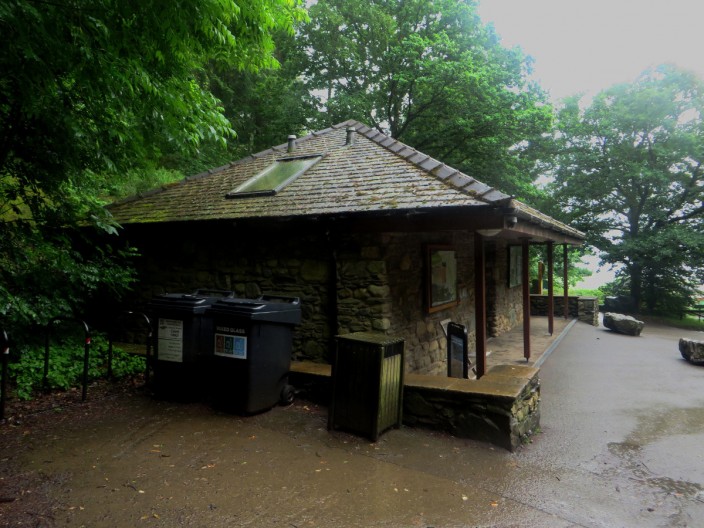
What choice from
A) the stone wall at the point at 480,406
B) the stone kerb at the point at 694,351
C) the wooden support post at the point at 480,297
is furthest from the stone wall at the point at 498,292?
the stone wall at the point at 480,406

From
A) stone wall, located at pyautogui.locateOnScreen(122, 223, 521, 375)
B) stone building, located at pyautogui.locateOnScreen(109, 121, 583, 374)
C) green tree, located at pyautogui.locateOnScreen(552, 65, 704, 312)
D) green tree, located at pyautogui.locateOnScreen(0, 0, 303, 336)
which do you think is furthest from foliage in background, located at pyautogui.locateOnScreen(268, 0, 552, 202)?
green tree, located at pyautogui.locateOnScreen(0, 0, 303, 336)

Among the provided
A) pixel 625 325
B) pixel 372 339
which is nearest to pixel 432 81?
pixel 625 325

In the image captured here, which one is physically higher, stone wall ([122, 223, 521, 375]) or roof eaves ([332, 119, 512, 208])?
roof eaves ([332, 119, 512, 208])

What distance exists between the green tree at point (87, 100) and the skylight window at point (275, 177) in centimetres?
160

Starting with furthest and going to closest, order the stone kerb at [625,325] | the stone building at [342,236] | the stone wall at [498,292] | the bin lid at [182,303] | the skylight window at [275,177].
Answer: the stone kerb at [625,325] → the stone wall at [498,292] → the skylight window at [275,177] → the stone building at [342,236] → the bin lid at [182,303]

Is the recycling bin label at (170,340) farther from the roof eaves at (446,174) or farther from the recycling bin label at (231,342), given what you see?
the roof eaves at (446,174)

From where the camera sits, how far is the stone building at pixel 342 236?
5.33 m

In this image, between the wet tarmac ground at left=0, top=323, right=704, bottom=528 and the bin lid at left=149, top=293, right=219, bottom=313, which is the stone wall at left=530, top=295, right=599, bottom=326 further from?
the bin lid at left=149, top=293, right=219, bottom=313

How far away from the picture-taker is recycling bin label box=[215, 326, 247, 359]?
14.5 ft

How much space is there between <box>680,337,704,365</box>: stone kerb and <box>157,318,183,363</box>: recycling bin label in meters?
9.35

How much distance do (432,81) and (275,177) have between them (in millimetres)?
9133

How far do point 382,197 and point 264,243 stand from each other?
6.56 feet

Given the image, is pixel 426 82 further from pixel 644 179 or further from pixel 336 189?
pixel 644 179

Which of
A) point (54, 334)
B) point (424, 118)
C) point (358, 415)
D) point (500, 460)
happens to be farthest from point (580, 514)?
point (424, 118)
